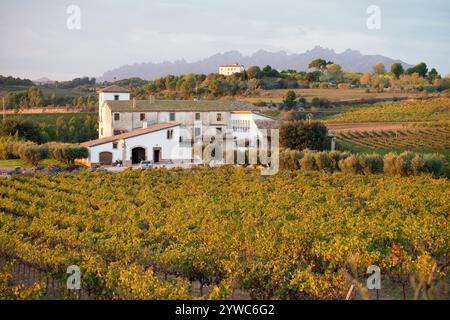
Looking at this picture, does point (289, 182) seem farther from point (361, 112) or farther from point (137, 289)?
point (361, 112)

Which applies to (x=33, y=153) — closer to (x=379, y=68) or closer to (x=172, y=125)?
(x=172, y=125)

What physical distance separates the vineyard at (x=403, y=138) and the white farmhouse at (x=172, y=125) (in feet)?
32.0

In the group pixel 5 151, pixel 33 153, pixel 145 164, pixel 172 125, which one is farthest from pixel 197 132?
pixel 5 151

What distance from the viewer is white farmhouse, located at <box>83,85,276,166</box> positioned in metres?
43.2

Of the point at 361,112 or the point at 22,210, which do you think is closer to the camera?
the point at 22,210

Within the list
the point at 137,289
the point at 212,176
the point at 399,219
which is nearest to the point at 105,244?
the point at 137,289

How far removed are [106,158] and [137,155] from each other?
7.97 feet

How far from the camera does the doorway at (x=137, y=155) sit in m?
43.0

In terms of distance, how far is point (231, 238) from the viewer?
15.1 m

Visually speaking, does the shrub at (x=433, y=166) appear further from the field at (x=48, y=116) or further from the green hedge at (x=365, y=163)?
the field at (x=48, y=116)

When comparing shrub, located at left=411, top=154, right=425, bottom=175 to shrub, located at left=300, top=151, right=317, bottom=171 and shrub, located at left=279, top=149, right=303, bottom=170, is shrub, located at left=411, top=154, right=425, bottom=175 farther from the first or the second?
shrub, located at left=279, top=149, right=303, bottom=170

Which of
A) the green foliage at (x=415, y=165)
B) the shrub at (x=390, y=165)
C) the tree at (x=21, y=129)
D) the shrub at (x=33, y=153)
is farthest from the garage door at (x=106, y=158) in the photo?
the green foliage at (x=415, y=165)
